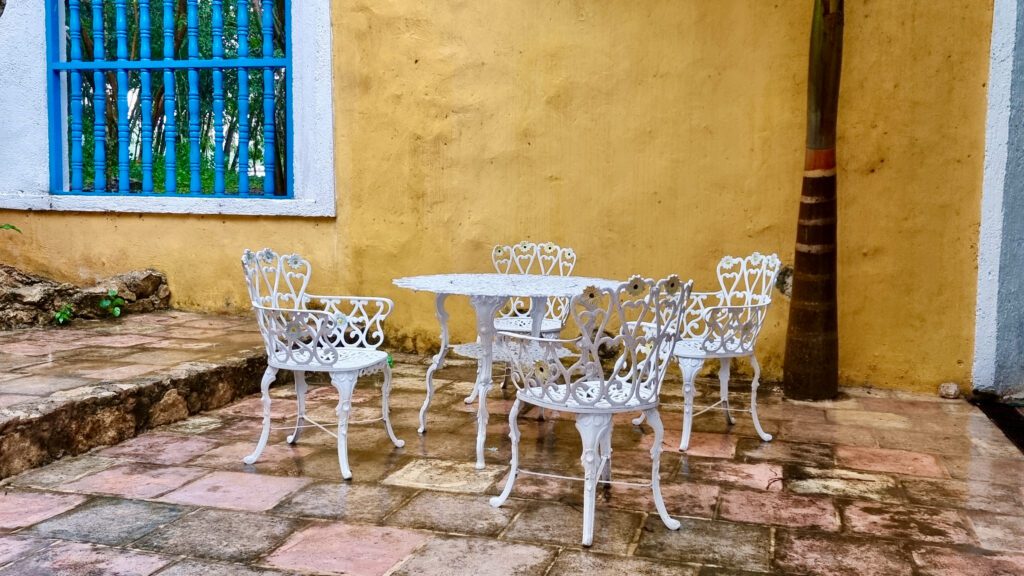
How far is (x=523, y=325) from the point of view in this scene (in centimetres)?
489

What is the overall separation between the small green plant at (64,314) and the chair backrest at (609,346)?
4157 millimetres

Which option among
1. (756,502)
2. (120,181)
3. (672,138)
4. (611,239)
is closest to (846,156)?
(672,138)

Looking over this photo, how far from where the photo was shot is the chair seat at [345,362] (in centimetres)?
371

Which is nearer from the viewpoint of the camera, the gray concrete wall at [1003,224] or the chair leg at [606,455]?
the chair leg at [606,455]

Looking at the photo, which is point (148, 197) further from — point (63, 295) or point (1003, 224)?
point (1003, 224)

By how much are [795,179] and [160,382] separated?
3726 mm

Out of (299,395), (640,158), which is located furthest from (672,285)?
(640,158)

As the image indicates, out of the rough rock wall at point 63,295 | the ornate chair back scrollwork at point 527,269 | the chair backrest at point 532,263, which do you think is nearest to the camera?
the ornate chair back scrollwork at point 527,269

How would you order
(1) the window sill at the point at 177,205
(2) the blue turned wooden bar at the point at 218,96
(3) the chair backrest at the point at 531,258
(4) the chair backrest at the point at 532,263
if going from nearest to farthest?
(4) the chair backrest at the point at 532,263
(3) the chair backrest at the point at 531,258
(1) the window sill at the point at 177,205
(2) the blue turned wooden bar at the point at 218,96

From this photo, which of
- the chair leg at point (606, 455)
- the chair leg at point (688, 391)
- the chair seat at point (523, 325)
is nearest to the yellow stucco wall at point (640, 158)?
the chair seat at point (523, 325)

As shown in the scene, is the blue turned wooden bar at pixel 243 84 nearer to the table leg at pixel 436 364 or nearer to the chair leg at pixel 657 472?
the table leg at pixel 436 364

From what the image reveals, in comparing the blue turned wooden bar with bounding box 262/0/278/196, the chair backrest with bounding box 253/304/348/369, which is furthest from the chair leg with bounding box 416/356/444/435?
the blue turned wooden bar with bounding box 262/0/278/196

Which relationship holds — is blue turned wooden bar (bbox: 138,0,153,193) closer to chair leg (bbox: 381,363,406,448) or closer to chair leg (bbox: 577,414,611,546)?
chair leg (bbox: 381,363,406,448)

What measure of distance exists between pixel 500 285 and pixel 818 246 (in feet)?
6.72
